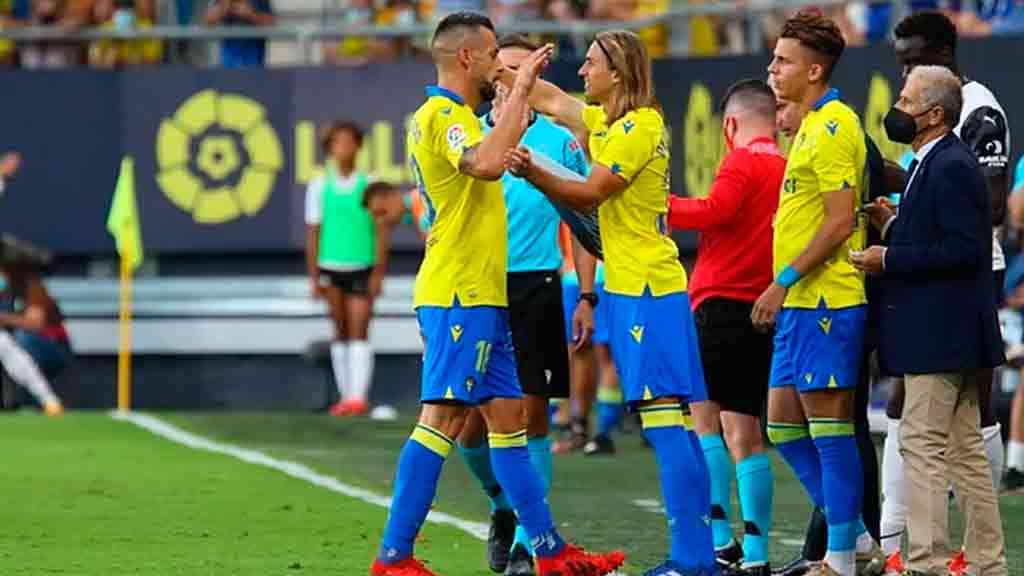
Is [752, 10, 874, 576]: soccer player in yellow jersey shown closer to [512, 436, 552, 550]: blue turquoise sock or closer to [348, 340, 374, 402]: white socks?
[512, 436, 552, 550]: blue turquoise sock

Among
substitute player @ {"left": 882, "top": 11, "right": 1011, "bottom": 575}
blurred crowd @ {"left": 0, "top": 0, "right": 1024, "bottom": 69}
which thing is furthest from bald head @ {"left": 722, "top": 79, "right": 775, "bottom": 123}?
blurred crowd @ {"left": 0, "top": 0, "right": 1024, "bottom": 69}

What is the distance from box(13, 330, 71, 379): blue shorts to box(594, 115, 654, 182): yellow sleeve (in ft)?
42.0

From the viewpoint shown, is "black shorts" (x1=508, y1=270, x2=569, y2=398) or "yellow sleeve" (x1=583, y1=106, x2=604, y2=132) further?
"black shorts" (x1=508, y1=270, x2=569, y2=398)

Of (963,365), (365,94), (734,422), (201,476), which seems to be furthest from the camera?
(365,94)

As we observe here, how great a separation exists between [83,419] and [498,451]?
10.8 meters

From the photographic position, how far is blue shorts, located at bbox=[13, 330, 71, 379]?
21.5m

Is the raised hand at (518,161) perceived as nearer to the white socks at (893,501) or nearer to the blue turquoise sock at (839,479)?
the blue turquoise sock at (839,479)

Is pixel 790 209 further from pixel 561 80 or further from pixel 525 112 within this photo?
pixel 561 80

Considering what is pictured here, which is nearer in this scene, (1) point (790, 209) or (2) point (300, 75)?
(1) point (790, 209)

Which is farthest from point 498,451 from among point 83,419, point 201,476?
point 83,419

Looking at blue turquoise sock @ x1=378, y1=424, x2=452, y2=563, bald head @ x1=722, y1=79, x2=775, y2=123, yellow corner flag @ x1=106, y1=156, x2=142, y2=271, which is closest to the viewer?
blue turquoise sock @ x1=378, y1=424, x2=452, y2=563

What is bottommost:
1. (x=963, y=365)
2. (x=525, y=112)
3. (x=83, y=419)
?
(x=83, y=419)

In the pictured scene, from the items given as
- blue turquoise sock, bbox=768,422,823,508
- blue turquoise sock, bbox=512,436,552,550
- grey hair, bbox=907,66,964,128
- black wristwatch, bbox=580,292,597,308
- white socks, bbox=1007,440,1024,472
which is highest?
grey hair, bbox=907,66,964,128

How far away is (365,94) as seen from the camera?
22344 millimetres
